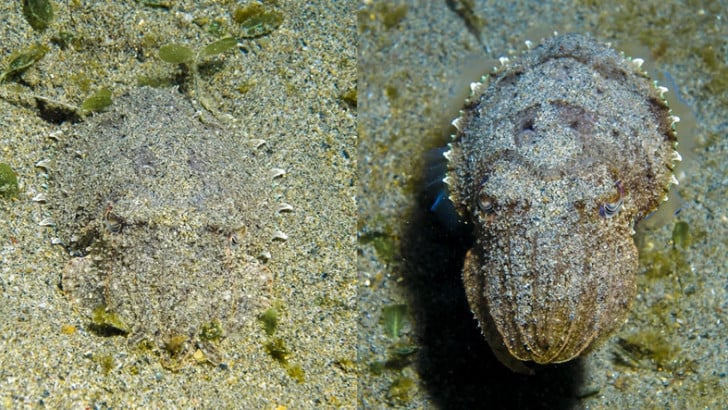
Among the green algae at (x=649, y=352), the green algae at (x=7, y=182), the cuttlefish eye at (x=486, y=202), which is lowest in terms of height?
the green algae at (x=7, y=182)

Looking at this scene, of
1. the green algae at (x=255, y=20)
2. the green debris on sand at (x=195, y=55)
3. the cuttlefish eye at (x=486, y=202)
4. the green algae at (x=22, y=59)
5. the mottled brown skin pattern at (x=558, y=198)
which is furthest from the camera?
the green algae at (x=255, y=20)

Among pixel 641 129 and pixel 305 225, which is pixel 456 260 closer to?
pixel 305 225

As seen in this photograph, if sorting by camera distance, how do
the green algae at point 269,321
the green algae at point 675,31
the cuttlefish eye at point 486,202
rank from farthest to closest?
the green algae at point 675,31 < the green algae at point 269,321 < the cuttlefish eye at point 486,202

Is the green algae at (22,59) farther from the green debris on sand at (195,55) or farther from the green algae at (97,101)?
the green debris on sand at (195,55)

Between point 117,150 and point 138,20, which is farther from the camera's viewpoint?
point 138,20

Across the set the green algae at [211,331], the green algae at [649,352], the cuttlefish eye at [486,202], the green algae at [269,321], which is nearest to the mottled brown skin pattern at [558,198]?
the cuttlefish eye at [486,202]

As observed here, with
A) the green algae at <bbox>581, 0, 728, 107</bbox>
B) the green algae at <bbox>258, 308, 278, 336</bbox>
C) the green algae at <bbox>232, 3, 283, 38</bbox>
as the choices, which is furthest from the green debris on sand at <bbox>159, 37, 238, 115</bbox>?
the green algae at <bbox>581, 0, 728, 107</bbox>

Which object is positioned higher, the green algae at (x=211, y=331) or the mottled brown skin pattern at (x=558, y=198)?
the mottled brown skin pattern at (x=558, y=198)

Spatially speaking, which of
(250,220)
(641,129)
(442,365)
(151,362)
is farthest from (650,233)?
(151,362)

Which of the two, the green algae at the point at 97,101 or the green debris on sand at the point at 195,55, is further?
the green debris on sand at the point at 195,55
